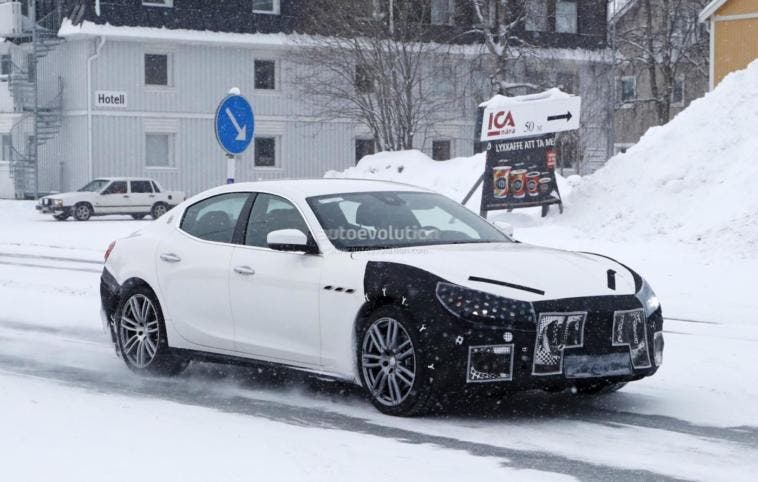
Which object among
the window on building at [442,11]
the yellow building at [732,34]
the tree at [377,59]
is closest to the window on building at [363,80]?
the tree at [377,59]

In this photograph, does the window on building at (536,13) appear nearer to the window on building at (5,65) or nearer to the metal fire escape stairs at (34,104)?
the metal fire escape stairs at (34,104)

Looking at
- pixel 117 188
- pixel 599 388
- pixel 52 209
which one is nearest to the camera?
pixel 599 388

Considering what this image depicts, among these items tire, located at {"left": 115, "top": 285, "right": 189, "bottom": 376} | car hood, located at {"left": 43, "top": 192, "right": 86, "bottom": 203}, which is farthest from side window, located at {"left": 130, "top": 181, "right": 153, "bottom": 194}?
tire, located at {"left": 115, "top": 285, "right": 189, "bottom": 376}

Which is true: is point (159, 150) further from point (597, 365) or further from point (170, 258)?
point (597, 365)

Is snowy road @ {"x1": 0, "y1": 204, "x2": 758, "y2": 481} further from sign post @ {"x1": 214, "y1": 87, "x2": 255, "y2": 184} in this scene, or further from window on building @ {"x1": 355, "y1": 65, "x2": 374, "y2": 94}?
window on building @ {"x1": 355, "y1": 65, "x2": 374, "y2": 94}

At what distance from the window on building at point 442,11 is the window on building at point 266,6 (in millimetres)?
6067

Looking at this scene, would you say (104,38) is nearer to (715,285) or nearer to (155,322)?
(715,285)

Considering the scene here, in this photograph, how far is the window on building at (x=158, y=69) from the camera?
167 ft

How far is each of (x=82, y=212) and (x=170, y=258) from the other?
32.6 meters

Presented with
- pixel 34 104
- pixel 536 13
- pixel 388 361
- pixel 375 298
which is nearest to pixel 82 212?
pixel 34 104

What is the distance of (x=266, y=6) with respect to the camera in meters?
53.1

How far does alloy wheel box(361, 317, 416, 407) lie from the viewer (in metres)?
8.06

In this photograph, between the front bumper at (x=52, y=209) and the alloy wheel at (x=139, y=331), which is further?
the front bumper at (x=52, y=209)

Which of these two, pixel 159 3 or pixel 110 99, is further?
pixel 159 3
